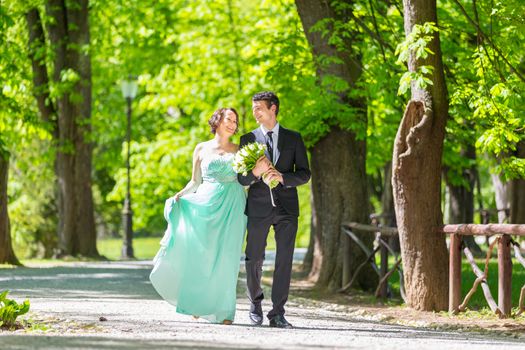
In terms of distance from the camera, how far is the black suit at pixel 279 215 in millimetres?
10867

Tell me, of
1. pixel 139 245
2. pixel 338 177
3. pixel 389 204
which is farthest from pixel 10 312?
pixel 139 245

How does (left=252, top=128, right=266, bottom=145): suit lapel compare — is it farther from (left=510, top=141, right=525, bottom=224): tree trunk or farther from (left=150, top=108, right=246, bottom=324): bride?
(left=510, top=141, right=525, bottom=224): tree trunk

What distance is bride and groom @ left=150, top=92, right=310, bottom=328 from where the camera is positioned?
10906mm

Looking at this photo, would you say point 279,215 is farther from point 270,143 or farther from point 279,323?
point 279,323

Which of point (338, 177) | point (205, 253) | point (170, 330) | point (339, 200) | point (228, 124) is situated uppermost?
point (228, 124)

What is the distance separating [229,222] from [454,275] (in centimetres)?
362

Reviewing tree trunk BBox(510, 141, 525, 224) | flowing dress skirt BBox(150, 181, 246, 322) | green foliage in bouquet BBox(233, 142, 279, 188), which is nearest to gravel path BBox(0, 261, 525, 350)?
flowing dress skirt BBox(150, 181, 246, 322)

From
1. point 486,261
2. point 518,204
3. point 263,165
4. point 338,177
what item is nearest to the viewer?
point 263,165

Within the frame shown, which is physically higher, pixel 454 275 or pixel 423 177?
pixel 423 177

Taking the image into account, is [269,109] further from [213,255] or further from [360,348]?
[360,348]

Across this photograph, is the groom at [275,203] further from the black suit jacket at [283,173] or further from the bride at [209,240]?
the bride at [209,240]

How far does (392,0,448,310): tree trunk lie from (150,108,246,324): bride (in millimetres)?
3029

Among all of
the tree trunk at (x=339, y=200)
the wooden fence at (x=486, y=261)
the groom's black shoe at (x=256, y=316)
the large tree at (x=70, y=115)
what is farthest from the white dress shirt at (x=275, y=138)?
the large tree at (x=70, y=115)

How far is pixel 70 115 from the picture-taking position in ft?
91.0
